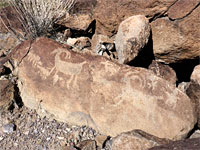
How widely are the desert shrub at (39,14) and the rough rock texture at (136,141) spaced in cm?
154

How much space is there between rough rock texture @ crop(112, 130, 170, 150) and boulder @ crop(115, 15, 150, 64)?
2.64 ft

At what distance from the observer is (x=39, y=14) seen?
2969 millimetres

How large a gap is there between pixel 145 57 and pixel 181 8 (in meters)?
0.59

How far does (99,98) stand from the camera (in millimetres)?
2275

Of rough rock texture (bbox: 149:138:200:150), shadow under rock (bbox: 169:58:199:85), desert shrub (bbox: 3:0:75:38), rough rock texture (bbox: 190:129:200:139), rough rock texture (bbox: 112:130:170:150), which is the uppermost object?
desert shrub (bbox: 3:0:75:38)

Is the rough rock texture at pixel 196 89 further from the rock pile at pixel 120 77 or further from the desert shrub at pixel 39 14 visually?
Answer: the desert shrub at pixel 39 14

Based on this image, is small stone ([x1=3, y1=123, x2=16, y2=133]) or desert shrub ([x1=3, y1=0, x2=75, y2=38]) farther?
desert shrub ([x1=3, y1=0, x2=75, y2=38])

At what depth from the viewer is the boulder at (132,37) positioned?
2.53 m

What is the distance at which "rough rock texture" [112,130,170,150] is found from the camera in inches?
75.9

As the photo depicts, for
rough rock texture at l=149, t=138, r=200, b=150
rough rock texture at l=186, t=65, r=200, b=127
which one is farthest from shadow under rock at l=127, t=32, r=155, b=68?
rough rock texture at l=149, t=138, r=200, b=150

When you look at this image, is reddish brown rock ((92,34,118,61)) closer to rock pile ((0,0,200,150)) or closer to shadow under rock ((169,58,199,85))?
rock pile ((0,0,200,150))

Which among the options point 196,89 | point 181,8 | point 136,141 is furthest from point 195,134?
point 181,8

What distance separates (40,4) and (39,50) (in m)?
0.75

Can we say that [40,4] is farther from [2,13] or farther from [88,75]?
[88,75]
